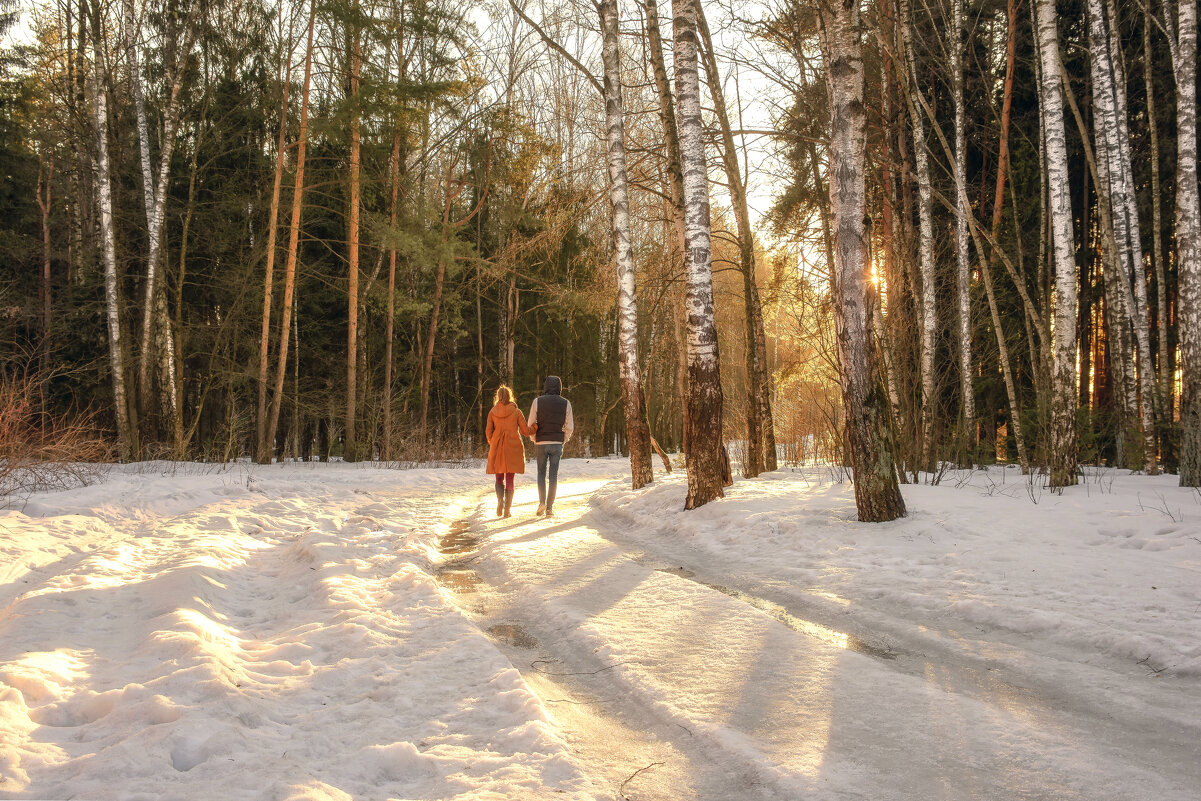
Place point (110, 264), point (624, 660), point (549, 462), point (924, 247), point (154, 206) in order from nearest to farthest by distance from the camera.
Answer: point (624, 660), point (549, 462), point (924, 247), point (110, 264), point (154, 206)

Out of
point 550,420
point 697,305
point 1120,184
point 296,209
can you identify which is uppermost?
point 296,209

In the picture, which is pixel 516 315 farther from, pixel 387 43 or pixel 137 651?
pixel 137 651

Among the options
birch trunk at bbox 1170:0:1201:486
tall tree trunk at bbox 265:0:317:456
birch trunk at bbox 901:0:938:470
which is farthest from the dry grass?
birch trunk at bbox 1170:0:1201:486

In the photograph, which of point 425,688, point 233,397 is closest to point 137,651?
point 425,688

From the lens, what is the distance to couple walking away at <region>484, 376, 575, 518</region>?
36.2ft

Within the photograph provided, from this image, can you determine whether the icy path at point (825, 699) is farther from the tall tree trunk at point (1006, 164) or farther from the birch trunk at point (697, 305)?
the tall tree trunk at point (1006, 164)

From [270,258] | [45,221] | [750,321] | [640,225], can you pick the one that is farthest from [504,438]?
[45,221]

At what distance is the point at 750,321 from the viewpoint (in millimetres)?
13945

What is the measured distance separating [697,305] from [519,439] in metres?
3.61

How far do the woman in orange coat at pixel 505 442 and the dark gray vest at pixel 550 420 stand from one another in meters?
0.26

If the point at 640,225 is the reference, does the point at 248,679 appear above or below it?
below

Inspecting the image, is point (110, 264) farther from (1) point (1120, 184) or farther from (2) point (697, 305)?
(1) point (1120, 184)

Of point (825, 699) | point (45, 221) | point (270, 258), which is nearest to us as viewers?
point (825, 699)

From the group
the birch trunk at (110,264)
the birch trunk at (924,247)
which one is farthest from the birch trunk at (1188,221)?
the birch trunk at (110,264)
